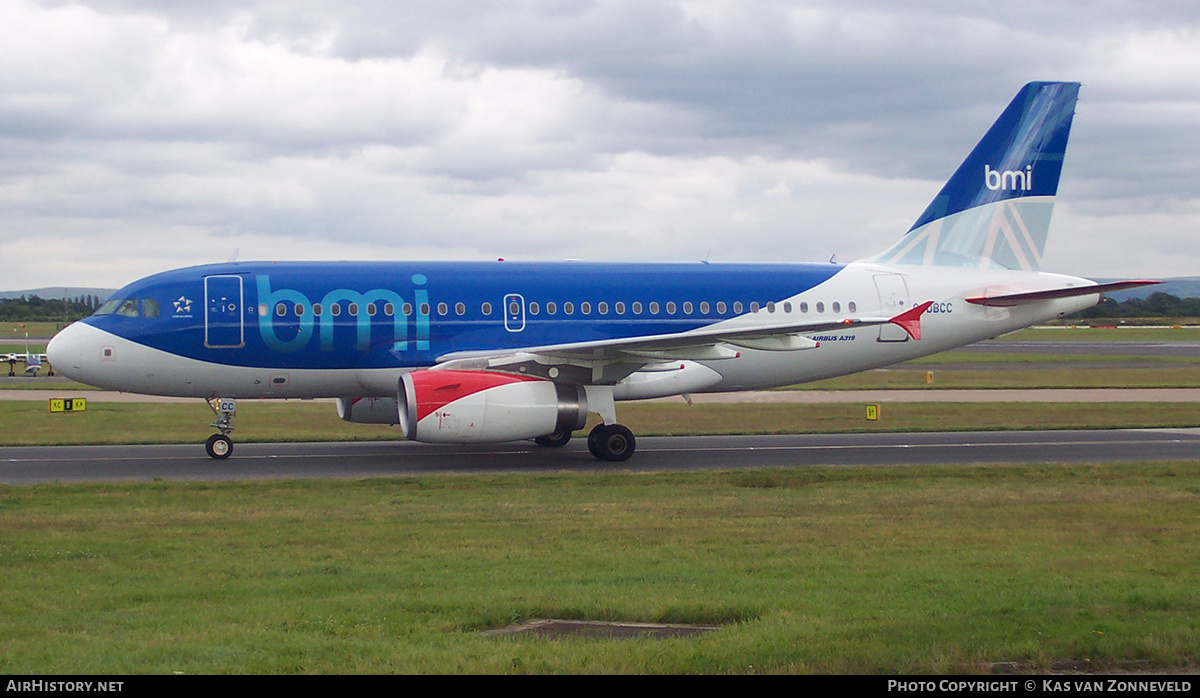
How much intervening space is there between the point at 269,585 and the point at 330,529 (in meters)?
3.63

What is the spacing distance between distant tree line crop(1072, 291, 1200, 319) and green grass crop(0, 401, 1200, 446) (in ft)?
414

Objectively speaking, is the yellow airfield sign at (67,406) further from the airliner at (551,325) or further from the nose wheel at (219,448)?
the nose wheel at (219,448)

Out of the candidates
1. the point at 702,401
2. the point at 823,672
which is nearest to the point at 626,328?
the point at 702,401

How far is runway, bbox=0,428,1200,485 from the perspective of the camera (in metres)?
20.8

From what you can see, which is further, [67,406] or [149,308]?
[67,406]

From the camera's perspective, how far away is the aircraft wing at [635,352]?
2112cm

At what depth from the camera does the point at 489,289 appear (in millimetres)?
23516

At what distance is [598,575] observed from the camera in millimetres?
10625

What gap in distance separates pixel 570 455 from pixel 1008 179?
40.2 ft

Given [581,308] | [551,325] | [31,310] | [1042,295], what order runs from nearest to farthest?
1. [551,325]
2. [581,308]
3. [1042,295]
4. [31,310]

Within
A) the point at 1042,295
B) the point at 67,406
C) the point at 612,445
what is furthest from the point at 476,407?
the point at 67,406

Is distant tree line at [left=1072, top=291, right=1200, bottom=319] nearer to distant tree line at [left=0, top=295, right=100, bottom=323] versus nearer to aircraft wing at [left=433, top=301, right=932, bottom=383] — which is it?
distant tree line at [left=0, top=295, right=100, bottom=323]

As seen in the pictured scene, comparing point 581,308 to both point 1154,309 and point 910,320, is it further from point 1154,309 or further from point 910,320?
point 1154,309

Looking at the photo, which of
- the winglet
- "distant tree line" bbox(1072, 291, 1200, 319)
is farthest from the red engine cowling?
"distant tree line" bbox(1072, 291, 1200, 319)
